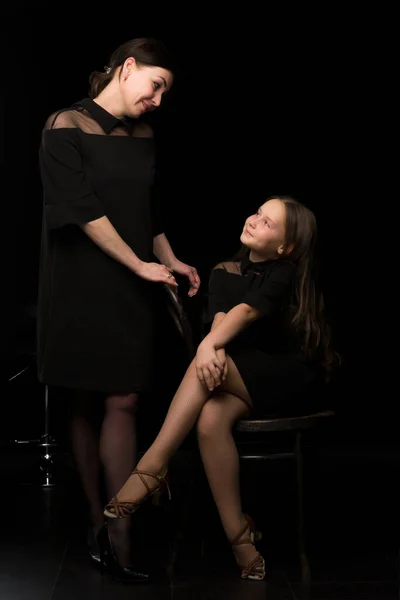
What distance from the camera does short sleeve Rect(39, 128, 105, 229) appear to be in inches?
124

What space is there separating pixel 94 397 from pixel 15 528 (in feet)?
2.28

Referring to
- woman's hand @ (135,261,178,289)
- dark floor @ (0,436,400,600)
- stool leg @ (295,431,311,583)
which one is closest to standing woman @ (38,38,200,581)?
woman's hand @ (135,261,178,289)

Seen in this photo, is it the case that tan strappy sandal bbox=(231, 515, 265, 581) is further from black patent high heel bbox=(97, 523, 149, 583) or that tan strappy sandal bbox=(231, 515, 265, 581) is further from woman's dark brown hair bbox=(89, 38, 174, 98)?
woman's dark brown hair bbox=(89, 38, 174, 98)

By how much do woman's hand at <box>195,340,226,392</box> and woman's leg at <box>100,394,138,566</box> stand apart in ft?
0.89

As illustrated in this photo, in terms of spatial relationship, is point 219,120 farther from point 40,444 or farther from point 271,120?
point 40,444

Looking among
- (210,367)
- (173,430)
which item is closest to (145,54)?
(210,367)

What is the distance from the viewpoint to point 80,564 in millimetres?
3383

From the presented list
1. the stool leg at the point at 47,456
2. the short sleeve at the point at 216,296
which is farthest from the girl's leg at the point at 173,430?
the stool leg at the point at 47,456

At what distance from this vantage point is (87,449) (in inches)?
133

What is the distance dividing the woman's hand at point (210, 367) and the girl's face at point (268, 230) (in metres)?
0.37

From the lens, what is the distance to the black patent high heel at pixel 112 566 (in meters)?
3.19

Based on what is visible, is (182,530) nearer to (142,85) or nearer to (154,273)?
(154,273)

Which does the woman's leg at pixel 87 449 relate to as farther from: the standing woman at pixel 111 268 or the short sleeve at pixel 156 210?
the short sleeve at pixel 156 210

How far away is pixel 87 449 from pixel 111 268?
57cm
